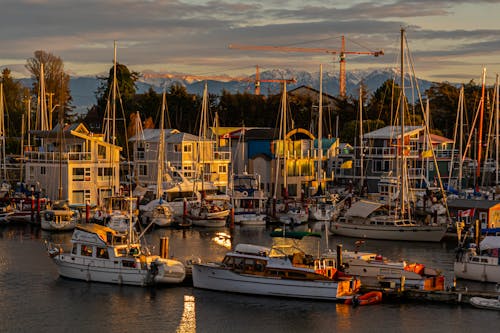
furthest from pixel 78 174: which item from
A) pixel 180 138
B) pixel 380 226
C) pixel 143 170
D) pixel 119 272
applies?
pixel 119 272

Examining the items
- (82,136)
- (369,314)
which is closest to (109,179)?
(82,136)

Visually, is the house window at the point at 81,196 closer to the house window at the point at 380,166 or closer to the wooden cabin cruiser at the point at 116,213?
the wooden cabin cruiser at the point at 116,213

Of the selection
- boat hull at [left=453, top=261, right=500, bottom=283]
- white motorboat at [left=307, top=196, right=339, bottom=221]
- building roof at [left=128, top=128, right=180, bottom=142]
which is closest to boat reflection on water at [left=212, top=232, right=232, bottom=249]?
white motorboat at [left=307, top=196, right=339, bottom=221]

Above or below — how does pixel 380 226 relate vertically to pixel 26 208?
below

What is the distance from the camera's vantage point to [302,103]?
144m

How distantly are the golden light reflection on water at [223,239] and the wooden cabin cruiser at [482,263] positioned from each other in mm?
18273

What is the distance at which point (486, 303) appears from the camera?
48.0 m

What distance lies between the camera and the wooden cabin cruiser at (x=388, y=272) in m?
50.7

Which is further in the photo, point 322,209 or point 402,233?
point 322,209

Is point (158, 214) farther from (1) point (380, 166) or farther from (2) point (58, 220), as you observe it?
(1) point (380, 166)

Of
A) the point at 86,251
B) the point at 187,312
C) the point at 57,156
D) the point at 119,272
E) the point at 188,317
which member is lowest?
the point at 188,317

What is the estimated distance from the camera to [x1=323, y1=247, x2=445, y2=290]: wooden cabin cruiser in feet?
166

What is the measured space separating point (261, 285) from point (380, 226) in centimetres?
2391

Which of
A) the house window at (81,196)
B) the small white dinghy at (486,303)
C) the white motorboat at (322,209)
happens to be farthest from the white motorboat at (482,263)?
the house window at (81,196)
